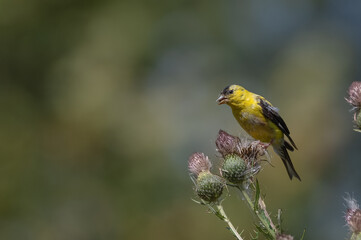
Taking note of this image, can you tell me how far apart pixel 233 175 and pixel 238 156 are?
0.83ft

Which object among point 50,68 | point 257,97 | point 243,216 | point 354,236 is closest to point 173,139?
point 243,216

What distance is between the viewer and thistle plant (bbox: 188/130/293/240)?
3.38m

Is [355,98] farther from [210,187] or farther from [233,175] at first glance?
[210,187]

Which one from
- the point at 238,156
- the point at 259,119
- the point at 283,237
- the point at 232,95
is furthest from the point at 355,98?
the point at 232,95

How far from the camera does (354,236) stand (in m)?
3.17

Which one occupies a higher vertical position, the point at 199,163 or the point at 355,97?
the point at 355,97

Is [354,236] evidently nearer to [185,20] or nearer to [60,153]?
[60,153]

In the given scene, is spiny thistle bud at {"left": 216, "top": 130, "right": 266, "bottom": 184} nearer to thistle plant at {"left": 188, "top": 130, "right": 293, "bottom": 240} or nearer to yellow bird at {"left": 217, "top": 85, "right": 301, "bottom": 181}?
thistle plant at {"left": 188, "top": 130, "right": 293, "bottom": 240}

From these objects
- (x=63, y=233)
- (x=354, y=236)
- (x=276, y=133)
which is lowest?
(x=63, y=233)

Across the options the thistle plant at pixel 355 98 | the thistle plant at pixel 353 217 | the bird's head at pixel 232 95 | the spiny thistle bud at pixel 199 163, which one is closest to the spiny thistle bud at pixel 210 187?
the spiny thistle bud at pixel 199 163

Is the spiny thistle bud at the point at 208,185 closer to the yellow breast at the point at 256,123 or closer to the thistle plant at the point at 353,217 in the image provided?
the thistle plant at the point at 353,217

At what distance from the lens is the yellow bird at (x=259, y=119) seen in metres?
5.27

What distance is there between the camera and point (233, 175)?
3617mm

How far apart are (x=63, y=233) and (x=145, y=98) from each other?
3.11 metres
